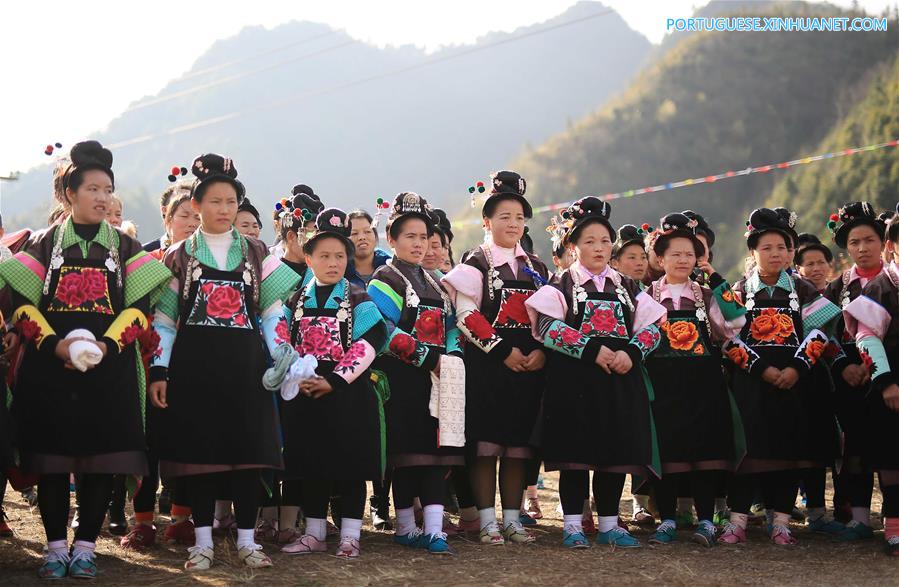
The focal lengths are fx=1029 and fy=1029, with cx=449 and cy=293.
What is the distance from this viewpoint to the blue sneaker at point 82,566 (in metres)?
4.66

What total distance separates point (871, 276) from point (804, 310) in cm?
58

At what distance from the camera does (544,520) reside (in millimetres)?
7020

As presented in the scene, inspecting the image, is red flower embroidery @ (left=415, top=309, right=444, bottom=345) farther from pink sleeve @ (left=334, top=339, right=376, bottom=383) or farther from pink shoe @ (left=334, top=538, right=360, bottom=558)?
pink shoe @ (left=334, top=538, right=360, bottom=558)

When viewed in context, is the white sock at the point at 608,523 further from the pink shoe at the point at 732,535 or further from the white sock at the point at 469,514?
the white sock at the point at 469,514

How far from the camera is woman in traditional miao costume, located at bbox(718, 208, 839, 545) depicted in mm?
5980

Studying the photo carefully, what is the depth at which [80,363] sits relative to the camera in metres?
4.58

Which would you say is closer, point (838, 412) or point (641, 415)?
point (641, 415)

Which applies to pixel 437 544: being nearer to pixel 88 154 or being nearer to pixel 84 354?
pixel 84 354

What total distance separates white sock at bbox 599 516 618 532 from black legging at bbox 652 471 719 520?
0.45m

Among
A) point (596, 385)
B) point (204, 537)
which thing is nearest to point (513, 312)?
point (596, 385)

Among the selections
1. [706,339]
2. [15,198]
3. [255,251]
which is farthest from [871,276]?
[15,198]

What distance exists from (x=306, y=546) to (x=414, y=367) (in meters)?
1.13

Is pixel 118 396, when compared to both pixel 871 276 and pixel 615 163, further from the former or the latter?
pixel 615 163

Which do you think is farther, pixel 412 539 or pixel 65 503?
pixel 412 539
